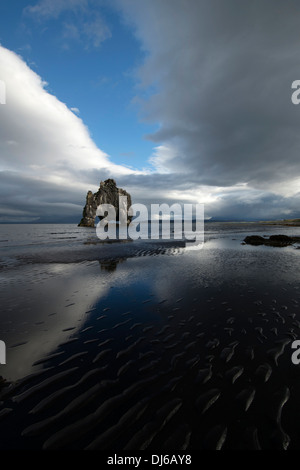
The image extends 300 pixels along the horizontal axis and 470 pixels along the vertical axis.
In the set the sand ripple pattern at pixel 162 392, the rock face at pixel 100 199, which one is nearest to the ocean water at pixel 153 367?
the sand ripple pattern at pixel 162 392

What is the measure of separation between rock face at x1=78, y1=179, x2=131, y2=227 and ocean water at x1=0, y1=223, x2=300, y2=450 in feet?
503

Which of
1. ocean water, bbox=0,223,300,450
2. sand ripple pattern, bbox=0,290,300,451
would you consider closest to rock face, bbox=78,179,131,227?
ocean water, bbox=0,223,300,450

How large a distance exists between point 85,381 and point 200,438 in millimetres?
3118

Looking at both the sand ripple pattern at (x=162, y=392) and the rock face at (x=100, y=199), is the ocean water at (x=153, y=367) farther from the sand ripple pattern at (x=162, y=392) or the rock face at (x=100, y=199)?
the rock face at (x=100, y=199)

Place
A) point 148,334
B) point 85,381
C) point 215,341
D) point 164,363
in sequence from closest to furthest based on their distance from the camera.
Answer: point 85,381, point 164,363, point 215,341, point 148,334

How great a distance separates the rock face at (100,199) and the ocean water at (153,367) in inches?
6035

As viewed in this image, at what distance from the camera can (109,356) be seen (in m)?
5.96

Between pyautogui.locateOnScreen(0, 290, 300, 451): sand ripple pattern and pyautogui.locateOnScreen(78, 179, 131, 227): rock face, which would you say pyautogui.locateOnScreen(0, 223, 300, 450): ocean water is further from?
pyautogui.locateOnScreen(78, 179, 131, 227): rock face

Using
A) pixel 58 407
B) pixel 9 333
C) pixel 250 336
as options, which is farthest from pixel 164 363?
pixel 9 333

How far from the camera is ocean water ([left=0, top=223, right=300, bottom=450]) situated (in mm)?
3568

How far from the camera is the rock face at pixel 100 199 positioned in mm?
156875

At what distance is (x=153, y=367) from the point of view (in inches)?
213

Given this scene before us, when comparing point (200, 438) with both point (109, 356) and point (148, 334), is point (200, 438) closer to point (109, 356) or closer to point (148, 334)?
point (109, 356)
